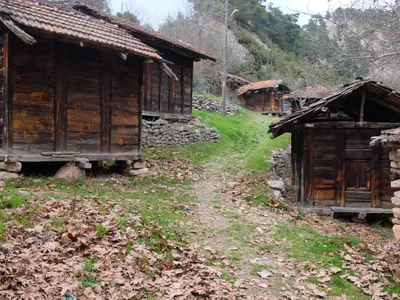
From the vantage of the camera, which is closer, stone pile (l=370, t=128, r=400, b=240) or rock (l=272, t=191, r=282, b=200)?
stone pile (l=370, t=128, r=400, b=240)

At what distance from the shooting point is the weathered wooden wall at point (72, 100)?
812 cm

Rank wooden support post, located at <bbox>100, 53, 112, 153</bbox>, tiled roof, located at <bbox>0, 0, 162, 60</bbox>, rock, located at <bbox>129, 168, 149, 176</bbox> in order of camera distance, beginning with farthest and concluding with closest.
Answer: rock, located at <bbox>129, 168, 149, 176</bbox>
wooden support post, located at <bbox>100, 53, 112, 153</bbox>
tiled roof, located at <bbox>0, 0, 162, 60</bbox>

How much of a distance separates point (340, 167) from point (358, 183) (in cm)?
71

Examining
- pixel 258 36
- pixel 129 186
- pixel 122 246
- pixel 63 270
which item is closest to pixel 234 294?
pixel 122 246

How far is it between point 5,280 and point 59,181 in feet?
16.3

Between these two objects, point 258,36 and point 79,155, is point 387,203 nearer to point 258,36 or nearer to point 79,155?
point 79,155

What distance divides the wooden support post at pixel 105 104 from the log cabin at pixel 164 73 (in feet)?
17.1

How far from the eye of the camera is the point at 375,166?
10078 mm

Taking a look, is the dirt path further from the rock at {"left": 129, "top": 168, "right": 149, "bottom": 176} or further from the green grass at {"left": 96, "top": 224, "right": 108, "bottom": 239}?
the rock at {"left": 129, "top": 168, "right": 149, "bottom": 176}

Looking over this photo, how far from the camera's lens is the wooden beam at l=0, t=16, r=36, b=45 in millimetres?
7012

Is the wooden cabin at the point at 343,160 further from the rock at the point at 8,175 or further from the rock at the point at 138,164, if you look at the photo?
the rock at the point at 8,175

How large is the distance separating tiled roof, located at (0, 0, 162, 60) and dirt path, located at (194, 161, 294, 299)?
4479mm

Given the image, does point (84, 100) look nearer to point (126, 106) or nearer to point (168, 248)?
point (126, 106)

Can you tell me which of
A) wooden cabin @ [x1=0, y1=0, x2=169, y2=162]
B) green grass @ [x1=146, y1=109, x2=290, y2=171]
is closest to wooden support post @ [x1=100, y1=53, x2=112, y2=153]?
wooden cabin @ [x1=0, y1=0, x2=169, y2=162]
